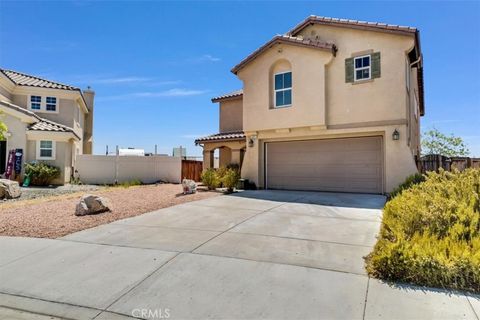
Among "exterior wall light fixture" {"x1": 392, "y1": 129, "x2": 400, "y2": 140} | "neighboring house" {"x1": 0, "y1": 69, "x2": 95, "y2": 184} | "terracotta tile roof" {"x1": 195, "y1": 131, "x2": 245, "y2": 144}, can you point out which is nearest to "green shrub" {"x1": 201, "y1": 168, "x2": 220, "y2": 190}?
"terracotta tile roof" {"x1": 195, "y1": 131, "x2": 245, "y2": 144}

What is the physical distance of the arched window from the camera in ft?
47.6

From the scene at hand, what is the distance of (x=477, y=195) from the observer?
638cm

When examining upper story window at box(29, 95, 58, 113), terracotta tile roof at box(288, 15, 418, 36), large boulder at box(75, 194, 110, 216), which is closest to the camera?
large boulder at box(75, 194, 110, 216)

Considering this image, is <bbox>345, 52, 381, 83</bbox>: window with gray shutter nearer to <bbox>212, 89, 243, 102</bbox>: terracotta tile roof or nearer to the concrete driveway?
the concrete driveway

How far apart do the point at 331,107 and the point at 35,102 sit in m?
21.0

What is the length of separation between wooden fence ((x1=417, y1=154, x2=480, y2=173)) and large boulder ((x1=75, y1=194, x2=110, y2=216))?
47.3 ft

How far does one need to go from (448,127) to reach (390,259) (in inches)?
1370

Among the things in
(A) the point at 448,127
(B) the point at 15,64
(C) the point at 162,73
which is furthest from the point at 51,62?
(A) the point at 448,127

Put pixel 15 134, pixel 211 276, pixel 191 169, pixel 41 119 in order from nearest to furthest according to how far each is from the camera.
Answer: pixel 211 276 < pixel 15 134 < pixel 41 119 < pixel 191 169

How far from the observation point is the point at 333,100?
44.2 ft

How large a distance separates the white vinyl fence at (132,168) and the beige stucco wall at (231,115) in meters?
4.06

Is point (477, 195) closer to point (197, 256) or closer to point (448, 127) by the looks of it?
point (197, 256)

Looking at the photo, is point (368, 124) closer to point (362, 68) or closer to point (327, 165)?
point (362, 68)

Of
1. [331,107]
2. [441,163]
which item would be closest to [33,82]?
[331,107]
